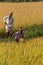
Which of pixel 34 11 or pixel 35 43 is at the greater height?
Answer: pixel 35 43

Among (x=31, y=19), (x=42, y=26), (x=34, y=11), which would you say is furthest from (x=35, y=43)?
(x=34, y=11)

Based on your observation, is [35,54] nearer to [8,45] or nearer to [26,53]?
[26,53]

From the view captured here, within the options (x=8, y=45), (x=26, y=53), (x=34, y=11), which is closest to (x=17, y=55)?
(x=26, y=53)

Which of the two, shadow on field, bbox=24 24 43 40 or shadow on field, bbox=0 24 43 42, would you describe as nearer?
shadow on field, bbox=0 24 43 42

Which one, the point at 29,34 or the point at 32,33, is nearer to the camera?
the point at 29,34

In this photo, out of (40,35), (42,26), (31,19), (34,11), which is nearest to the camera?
(40,35)

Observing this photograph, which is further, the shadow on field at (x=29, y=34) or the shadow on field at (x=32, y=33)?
the shadow on field at (x=32, y=33)

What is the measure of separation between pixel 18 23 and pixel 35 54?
11.9 meters

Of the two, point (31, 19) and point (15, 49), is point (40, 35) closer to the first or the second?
point (15, 49)

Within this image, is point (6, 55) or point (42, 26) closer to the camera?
point (6, 55)

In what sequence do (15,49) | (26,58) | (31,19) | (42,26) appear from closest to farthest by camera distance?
(26,58) → (15,49) → (42,26) → (31,19)

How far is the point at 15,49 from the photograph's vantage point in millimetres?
18938

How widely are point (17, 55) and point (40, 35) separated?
21.5ft

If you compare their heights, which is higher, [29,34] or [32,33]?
[29,34]
